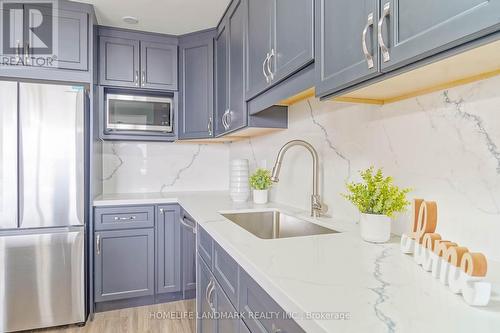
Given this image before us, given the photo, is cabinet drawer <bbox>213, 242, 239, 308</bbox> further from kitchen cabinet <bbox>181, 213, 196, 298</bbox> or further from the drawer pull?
the drawer pull

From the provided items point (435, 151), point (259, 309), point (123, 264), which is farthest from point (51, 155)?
point (435, 151)

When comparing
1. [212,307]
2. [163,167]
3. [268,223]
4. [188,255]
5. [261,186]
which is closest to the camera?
[212,307]

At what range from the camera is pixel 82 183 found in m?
2.12

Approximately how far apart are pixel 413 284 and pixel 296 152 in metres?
1.27

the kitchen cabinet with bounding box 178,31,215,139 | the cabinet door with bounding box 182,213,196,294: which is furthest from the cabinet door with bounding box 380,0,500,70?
the kitchen cabinet with bounding box 178,31,215,139

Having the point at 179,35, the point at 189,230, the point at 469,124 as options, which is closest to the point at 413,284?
the point at 469,124

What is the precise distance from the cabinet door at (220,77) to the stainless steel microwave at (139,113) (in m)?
0.53

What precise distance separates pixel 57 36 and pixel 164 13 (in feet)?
2.73

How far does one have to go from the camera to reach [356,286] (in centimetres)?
72

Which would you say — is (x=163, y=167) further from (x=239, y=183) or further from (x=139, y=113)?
(x=239, y=183)

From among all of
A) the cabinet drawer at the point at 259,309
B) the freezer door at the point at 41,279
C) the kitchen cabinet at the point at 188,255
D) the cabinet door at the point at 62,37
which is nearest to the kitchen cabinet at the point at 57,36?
the cabinet door at the point at 62,37

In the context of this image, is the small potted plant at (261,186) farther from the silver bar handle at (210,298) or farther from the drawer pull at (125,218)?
the drawer pull at (125,218)

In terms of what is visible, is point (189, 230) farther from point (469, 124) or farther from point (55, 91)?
point (469, 124)

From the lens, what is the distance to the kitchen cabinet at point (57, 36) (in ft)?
7.21
